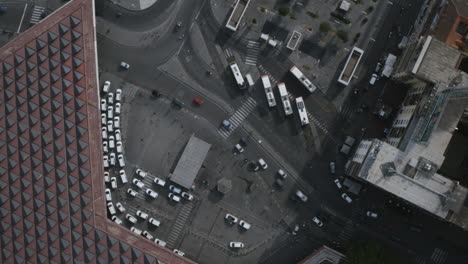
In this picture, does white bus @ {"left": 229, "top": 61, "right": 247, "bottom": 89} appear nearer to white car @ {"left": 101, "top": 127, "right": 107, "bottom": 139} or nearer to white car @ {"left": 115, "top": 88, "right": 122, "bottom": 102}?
white car @ {"left": 115, "top": 88, "right": 122, "bottom": 102}

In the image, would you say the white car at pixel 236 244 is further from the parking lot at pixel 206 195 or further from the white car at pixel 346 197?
the white car at pixel 346 197

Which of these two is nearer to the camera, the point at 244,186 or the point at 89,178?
the point at 89,178

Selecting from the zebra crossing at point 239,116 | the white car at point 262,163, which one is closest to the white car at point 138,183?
the zebra crossing at point 239,116

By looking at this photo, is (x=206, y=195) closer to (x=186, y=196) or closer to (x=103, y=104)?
(x=186, y=196)

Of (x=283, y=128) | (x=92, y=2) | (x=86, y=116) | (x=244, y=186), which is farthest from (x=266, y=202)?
(x=92, y=2)

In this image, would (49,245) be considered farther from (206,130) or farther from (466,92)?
A: (466,92)
